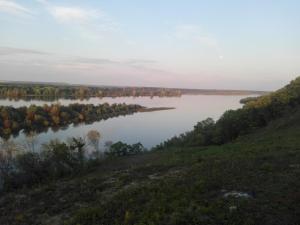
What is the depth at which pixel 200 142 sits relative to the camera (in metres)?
41.9

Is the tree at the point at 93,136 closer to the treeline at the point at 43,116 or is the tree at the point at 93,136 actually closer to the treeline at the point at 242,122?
the treeline at the point at 242,122

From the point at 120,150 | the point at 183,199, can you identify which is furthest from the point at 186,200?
the point at 120,150

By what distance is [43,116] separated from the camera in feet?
233

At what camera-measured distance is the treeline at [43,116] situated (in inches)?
2422

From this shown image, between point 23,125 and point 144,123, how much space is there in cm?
2695

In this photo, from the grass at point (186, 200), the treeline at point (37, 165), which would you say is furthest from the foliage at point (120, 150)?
the grass at point (186, 200)

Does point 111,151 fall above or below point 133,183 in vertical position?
below

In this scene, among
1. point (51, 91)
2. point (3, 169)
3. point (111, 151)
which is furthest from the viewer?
point (51, 91)

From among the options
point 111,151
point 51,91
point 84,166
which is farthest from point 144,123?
point 51,91

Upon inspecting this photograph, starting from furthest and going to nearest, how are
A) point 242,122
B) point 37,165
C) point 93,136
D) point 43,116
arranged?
point 43,116 < point 93,136 < point 242,122 < point 37,165

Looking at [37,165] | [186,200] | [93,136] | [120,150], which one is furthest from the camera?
[93,136]

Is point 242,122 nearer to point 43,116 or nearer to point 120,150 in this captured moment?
point 120,150

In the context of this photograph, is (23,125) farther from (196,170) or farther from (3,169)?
(196,170)

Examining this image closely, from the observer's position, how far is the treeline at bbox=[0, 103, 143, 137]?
61531 millimetres
